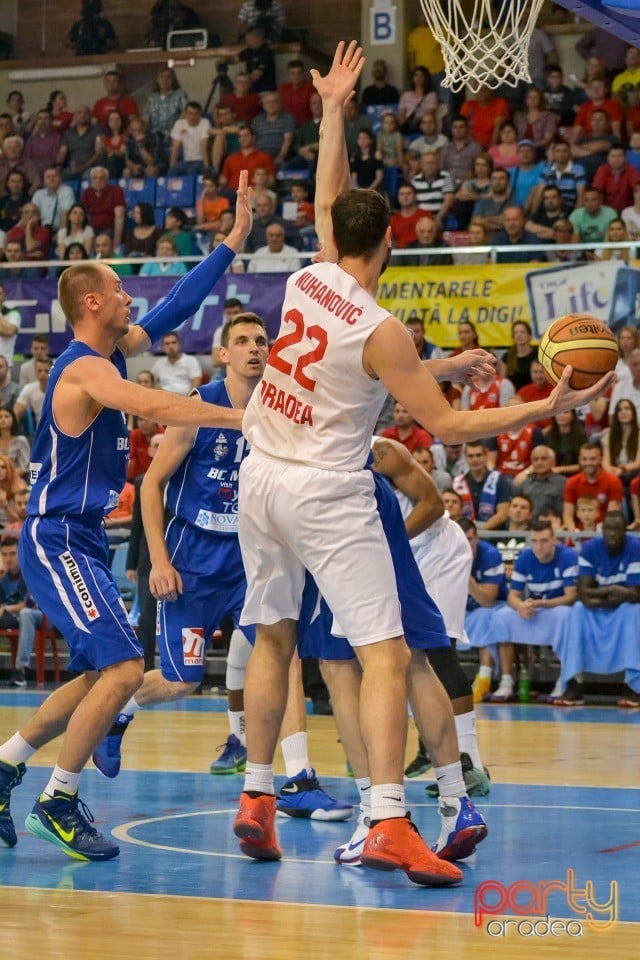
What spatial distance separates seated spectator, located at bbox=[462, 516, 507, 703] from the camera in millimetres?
12867

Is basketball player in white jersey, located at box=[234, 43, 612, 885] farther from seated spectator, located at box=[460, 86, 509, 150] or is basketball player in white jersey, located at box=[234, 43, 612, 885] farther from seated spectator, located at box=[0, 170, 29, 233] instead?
seated spectator, located at box=[0, 170, 29, 233]

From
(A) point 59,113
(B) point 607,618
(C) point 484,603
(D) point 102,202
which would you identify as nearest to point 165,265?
(D) point 102,202

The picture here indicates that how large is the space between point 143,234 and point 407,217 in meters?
3.66

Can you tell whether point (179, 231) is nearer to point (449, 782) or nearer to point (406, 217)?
point (406, 217)

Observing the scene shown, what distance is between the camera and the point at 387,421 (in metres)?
15.2

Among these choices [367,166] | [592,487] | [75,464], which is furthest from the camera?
[367,166]

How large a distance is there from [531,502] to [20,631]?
4.99m

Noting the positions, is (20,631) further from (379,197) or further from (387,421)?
(379,197)

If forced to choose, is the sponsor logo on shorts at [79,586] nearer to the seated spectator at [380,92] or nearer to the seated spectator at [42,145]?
the seated spectator at [380,92]

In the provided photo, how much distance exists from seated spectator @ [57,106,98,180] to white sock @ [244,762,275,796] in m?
16.2

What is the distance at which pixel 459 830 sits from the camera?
530 cm

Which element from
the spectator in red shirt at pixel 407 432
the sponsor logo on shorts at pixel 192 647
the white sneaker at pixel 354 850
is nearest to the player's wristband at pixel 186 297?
the sponsor logo on shorts at pixel 192 647

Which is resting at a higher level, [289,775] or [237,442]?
[237,442]

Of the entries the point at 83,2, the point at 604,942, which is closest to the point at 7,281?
the point at 83,2
